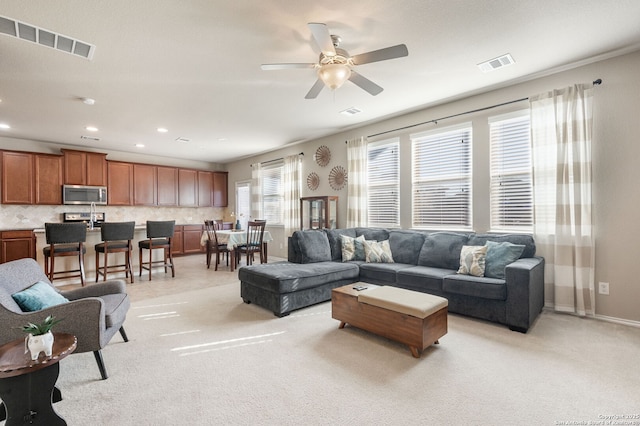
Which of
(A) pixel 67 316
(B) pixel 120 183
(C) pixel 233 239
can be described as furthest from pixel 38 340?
(B) pixel 120 183

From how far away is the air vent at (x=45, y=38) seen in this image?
7.62 ft

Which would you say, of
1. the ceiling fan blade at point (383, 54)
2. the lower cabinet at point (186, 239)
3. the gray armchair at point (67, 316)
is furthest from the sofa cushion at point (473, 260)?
the lower cabinet at point (186, 239)

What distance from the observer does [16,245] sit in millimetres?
5160

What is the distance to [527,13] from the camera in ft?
7.50

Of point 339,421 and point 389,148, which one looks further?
point 389,148

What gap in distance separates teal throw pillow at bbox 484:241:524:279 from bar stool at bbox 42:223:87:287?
18.4 ft

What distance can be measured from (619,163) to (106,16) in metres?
4.88

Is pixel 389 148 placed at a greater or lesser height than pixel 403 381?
greater

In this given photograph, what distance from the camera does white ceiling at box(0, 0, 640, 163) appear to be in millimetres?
2217

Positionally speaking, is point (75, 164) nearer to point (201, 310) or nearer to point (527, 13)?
point (201, 310)

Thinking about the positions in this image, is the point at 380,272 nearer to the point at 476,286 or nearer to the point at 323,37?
the point at 476,286

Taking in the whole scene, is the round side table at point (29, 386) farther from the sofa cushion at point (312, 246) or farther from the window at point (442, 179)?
the window at point (442, 179)

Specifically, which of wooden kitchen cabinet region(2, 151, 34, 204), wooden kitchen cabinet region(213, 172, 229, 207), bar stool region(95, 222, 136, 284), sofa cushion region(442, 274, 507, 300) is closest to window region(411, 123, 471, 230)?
sofa cushion region(442, 274, 507, 300)

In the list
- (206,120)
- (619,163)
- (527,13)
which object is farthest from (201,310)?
(619,163)
